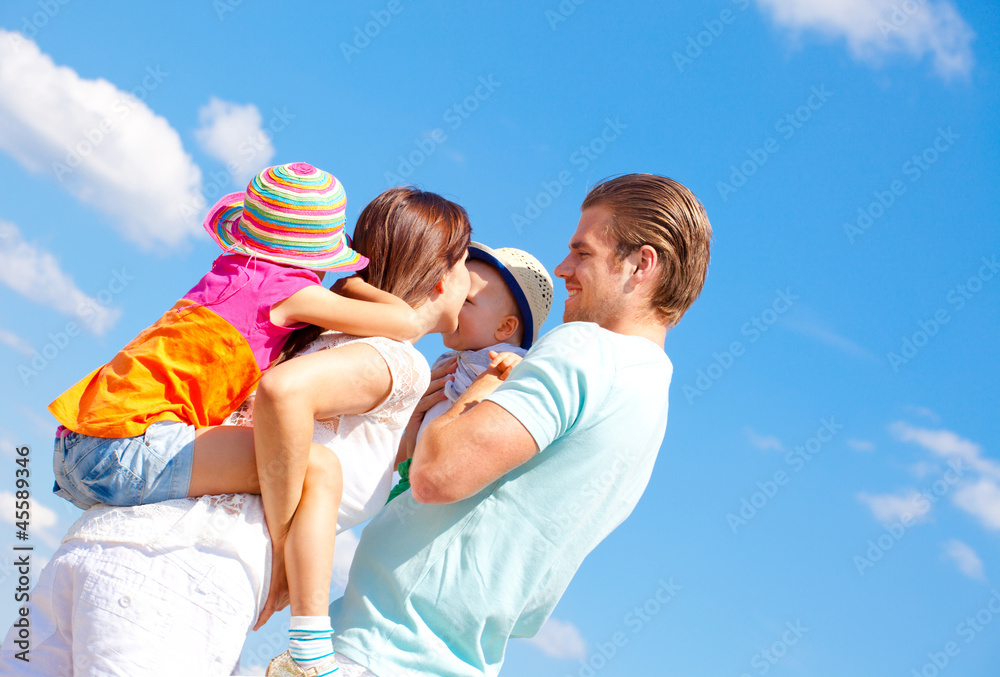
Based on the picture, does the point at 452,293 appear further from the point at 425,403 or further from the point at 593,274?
the point at 425,403

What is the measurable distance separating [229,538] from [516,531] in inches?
33.0

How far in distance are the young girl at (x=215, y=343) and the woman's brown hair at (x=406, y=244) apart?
0.38ft

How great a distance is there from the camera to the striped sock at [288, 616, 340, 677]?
2.31 meters

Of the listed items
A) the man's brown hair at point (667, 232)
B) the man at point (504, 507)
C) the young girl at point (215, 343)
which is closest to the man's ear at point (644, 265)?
the man's brown hair at point (667, 232)

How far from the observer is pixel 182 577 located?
7.44 feet

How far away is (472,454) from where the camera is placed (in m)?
2.38

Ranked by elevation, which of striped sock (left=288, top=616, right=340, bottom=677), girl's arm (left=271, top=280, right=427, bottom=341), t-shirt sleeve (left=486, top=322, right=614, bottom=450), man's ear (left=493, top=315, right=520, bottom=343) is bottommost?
striped sock (left=288, top=616, right=340, bottom=677)

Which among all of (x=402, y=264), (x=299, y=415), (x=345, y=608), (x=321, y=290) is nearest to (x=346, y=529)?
(x=345, y=608)

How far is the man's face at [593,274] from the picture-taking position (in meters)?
2.99

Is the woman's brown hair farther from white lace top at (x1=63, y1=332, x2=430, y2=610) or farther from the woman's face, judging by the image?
white lace top at (x1=63, y1=332, x2=430, y2=610)

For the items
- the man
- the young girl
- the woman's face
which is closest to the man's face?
the man

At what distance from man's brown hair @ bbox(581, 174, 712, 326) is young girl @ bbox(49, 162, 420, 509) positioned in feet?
2.85

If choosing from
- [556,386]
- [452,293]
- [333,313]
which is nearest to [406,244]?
[452,293]

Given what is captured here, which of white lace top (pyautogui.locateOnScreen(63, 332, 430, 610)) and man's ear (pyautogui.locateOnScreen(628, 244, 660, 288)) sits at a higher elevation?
man's ear (pyautogui.locateOnScreen(628, 244, 660, 288))
